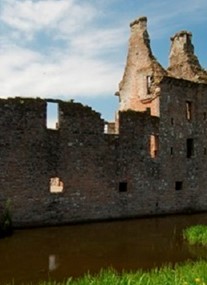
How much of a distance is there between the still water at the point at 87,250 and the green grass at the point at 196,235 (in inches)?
11.8

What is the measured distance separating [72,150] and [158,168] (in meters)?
6.09

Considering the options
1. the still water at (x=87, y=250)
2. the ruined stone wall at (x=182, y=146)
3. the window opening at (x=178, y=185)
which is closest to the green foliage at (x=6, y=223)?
the still water at (x=87, y=250)

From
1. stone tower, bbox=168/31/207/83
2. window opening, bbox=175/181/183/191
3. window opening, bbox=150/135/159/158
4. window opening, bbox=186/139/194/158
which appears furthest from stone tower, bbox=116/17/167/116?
window opening, bbox=175/181/183/191

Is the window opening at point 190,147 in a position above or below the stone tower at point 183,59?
below

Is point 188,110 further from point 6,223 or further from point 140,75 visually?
point 6,223

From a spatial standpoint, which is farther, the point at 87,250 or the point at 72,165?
the point at 72,165

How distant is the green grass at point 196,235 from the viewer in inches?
680

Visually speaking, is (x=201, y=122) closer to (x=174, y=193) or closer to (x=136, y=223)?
(x=174, y=193)

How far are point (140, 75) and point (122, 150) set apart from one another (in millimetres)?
6822

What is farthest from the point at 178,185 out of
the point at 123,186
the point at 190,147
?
the point at 123,186

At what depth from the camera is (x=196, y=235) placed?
1788 cm

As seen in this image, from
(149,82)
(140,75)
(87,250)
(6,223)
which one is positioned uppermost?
(140,75)

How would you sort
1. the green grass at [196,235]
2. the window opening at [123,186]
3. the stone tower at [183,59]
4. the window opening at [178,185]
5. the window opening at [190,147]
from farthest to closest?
the stone tower at [183,59] → the window opening at [190,147] → the window opening at [178,185] → the window opening at [123,186] → the green grass at [196,235]

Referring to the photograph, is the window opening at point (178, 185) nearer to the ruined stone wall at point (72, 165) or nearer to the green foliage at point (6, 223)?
the ruined stone wall at point (72, 165)
